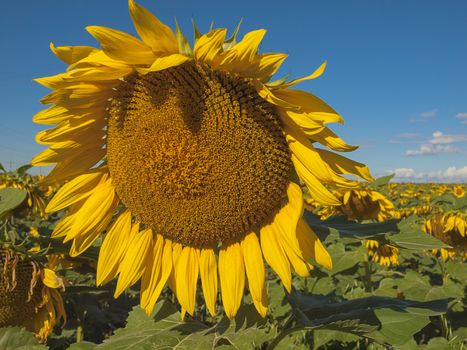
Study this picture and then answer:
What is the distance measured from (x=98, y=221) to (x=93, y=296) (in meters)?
1.76

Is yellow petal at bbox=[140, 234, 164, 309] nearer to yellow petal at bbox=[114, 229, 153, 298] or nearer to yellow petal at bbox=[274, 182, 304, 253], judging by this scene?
yellow petal at bbox=[114, 229, 153, 298]

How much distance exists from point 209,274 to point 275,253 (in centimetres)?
42

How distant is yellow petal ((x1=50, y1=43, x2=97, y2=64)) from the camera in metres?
1.86

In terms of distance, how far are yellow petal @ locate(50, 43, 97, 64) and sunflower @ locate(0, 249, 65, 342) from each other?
5.12ft

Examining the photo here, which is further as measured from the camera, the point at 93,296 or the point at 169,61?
the point at 93,296

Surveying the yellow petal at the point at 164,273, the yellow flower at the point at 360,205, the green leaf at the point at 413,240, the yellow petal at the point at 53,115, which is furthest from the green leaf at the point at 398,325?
the yellow flower at the point at 360,205

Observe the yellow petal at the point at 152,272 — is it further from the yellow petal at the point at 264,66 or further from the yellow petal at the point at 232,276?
the yellow petal at the point at 264,66

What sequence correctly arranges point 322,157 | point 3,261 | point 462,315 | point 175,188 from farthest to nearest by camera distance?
point 462,315, point 3,261, point 175,188, point 322,157

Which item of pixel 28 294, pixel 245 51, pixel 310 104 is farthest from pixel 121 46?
pixel 28 294

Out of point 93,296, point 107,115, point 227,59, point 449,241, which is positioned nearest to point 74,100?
point 107,115

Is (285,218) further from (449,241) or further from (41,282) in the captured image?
(449,241)

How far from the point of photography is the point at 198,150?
6.27 ft

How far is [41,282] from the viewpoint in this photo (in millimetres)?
2986

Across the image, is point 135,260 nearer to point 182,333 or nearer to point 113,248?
point 113,248
